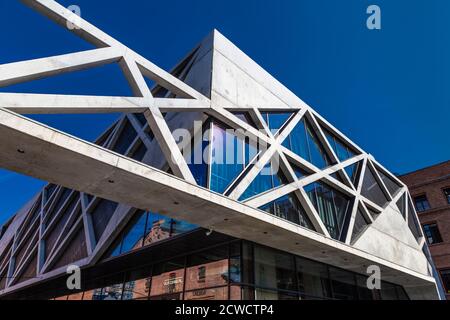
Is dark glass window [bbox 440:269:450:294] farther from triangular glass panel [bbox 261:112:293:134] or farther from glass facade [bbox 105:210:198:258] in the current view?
glass facade [bbox 105:210:198:258]

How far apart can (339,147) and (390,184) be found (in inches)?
285

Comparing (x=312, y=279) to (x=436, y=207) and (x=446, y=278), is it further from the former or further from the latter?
(x=436, y=207)

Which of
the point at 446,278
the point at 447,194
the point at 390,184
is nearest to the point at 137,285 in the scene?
the point at 390,184

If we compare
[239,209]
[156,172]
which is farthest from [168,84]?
[239,209]

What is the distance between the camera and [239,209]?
30.3ft

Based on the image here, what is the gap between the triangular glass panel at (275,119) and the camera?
13.8 m

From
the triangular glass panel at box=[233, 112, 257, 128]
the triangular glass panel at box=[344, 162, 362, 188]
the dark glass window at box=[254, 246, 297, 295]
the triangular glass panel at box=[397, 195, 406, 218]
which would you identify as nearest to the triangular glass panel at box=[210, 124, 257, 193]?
the triangular glass panel at box=[233, 112, 257, 128]

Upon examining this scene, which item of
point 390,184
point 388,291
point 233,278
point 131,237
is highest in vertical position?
point 390,184

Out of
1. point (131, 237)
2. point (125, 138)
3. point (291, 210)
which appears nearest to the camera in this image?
point (291, 210)

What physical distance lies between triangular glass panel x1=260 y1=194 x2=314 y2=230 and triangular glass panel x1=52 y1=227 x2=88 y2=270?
1027 cm

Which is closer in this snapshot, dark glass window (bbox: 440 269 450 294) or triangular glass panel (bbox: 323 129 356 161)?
triangular glass panel (bbox: 323 129 356 161)

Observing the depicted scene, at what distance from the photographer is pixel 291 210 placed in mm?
12648

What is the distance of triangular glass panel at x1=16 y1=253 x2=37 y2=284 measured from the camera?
20.3 meters
